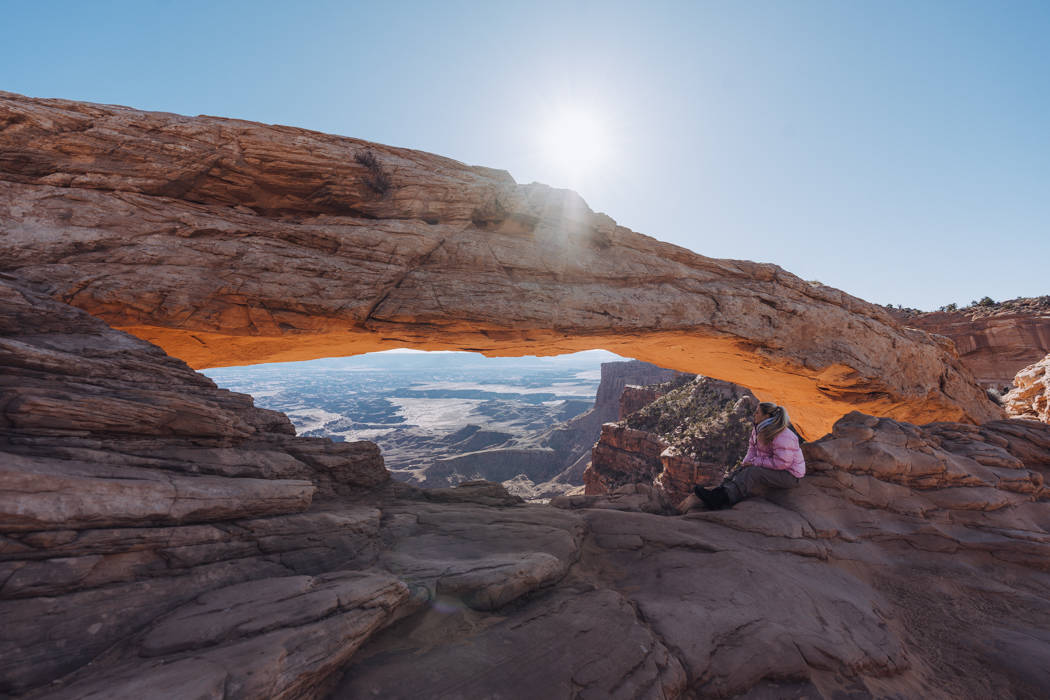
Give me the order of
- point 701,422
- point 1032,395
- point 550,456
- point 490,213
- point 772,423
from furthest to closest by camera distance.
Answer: point 550,456 < point 701,422 < point 1032,395 < point 490,213 < point 772,423

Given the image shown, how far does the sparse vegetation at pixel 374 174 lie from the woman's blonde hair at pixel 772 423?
10664mm

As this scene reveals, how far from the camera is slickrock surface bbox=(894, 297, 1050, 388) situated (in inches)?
1367

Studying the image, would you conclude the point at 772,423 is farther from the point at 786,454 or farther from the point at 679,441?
the point at 679,441

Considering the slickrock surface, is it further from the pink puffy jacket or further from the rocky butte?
the pink puffy jacket

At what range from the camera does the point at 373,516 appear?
21.2ft

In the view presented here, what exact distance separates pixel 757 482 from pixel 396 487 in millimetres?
8084

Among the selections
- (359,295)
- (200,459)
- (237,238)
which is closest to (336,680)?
(200,459)

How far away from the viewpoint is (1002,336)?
118 feet

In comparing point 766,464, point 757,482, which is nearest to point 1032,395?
point 766,464

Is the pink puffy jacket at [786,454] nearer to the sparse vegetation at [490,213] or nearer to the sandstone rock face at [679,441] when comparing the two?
the sparse vegetation at [490,213]

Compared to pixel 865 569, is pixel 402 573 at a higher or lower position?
higher

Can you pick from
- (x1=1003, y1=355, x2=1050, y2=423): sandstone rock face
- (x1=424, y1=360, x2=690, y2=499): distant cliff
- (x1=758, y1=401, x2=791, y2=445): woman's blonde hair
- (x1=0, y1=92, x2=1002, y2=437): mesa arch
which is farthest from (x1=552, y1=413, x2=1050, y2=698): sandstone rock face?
(x1=424, y1=360, x2=690, y2=499): distant cliff

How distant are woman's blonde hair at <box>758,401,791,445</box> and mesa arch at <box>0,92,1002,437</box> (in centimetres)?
417

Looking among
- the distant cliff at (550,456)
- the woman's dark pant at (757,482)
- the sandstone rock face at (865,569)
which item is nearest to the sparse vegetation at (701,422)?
the sandstone rock face at (865,569)
